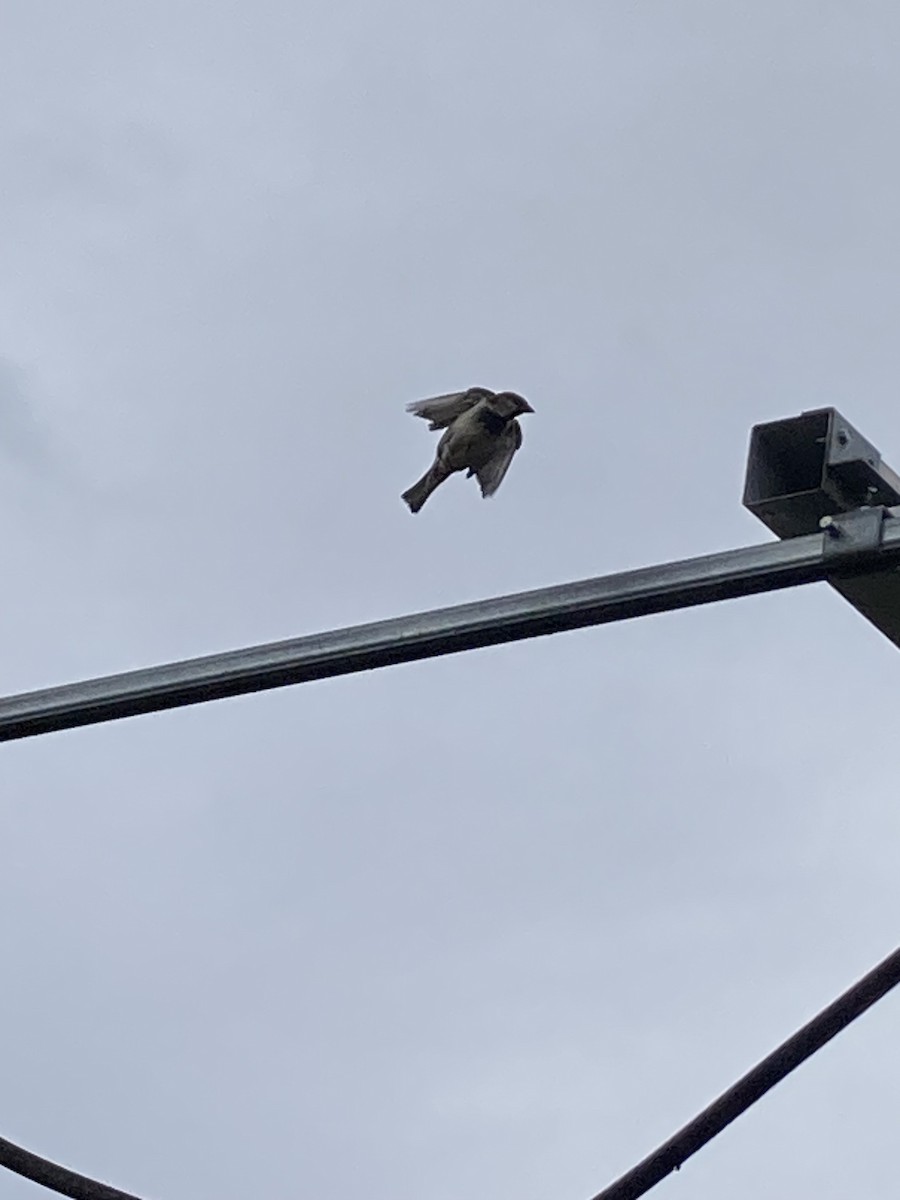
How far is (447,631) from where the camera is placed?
3.19 metres

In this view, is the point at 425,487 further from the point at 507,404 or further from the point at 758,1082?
the point at 758,1082

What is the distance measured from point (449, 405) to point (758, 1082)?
7044 mm

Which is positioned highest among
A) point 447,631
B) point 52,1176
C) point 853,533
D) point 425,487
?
point 425,487

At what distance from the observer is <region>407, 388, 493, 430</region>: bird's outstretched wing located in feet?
31.2

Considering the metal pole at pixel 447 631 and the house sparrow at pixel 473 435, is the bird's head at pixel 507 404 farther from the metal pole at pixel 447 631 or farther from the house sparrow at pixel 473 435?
the metal pole at pixel 447 631

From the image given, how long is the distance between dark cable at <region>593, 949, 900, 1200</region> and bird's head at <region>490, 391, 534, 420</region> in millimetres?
6762

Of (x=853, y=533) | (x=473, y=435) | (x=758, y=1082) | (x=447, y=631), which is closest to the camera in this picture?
(x=758, y=1082)

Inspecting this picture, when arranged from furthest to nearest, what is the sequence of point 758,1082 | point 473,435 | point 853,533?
point 473,435 → point 853,533 → point 758,1082

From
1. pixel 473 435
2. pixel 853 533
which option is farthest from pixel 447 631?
pixel 473 435

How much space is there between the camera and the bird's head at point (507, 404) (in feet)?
30.9

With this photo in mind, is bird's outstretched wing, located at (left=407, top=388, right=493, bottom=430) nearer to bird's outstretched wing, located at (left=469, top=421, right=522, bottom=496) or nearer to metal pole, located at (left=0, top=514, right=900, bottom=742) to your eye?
bird's outstretched wing, located at (left=469, top=421, right=522, bottom=496)

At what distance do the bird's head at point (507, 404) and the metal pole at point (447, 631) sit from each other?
6026 millimetres

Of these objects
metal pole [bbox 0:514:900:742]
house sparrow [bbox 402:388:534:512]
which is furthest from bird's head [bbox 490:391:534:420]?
metal pole [bbox 0:514:900:742]

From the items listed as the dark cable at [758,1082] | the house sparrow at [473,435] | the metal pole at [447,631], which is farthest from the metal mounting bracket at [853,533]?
the house sparrow at [473,435]
